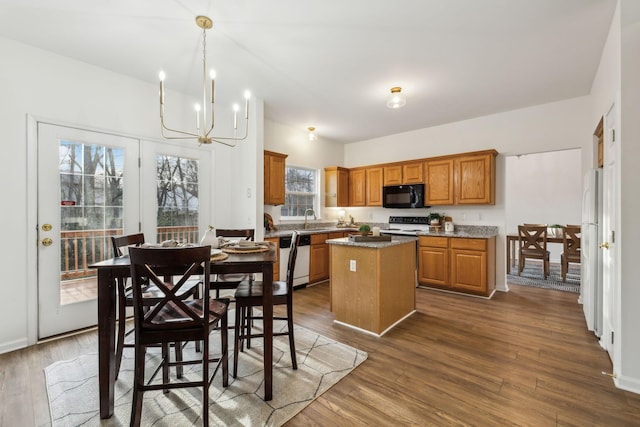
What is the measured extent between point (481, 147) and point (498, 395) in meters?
3.81

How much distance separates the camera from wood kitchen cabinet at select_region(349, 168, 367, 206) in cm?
577

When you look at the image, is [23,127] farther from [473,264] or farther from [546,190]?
[546,190]

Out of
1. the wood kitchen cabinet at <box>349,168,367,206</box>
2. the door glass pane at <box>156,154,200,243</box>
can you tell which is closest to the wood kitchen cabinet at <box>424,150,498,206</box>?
the wood kitchen cabinet at <box>349,168,367,206</box>

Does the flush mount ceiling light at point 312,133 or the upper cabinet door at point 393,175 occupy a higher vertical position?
the flush mount ceiling light at point 312,133

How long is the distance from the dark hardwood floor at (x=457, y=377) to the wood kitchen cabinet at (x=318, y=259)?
1396mm

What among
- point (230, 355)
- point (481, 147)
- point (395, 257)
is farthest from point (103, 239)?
point (481, 147)

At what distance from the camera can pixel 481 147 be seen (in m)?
4.60

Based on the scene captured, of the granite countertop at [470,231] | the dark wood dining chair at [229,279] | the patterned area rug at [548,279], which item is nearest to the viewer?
the dark wood dining chair at [229,279]

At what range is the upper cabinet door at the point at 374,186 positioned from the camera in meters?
5.51

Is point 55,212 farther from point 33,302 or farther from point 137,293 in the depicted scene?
point 137,293

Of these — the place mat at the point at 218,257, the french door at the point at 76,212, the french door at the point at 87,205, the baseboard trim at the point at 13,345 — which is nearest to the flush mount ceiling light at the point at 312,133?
the french door at the point at 87,205

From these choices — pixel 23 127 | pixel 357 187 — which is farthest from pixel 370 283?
pixel 23 127

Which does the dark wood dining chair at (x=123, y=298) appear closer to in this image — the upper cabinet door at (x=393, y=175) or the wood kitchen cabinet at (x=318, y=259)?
the wood kitchen cabinet at (x=318, y=259)

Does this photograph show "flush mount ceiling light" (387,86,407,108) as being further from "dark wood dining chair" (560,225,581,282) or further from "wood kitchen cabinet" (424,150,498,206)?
"dark wood dining chair" (560,225,581,282)
